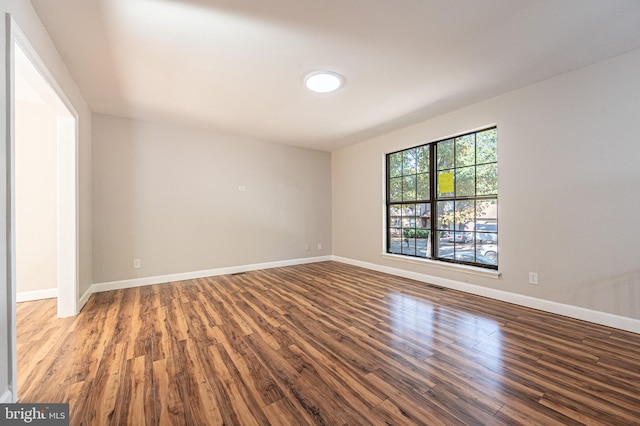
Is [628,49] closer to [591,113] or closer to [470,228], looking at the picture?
[591,113]

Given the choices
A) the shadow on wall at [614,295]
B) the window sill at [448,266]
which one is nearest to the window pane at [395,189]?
the window sill at [448,266]

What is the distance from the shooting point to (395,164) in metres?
4.66

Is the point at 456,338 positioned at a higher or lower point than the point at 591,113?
lower

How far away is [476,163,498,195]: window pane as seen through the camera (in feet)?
10.7

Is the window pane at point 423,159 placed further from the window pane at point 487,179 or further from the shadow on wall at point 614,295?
the shadow on wall at point 614,295

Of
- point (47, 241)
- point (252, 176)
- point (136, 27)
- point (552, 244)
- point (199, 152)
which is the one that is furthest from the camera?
point (252, 176)

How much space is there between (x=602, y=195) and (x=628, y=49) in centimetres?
132

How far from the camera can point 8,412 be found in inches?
49.3

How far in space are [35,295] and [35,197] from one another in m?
1.26

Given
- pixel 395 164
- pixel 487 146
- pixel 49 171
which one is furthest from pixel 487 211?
pixel 49 171

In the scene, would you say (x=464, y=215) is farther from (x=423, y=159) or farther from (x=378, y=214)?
(x=378, y=214)

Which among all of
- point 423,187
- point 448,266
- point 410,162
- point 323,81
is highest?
point 323,81

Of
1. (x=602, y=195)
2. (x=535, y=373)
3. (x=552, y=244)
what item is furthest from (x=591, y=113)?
(x=535, y=373)

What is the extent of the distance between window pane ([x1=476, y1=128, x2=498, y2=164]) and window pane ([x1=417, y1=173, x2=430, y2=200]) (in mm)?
802
